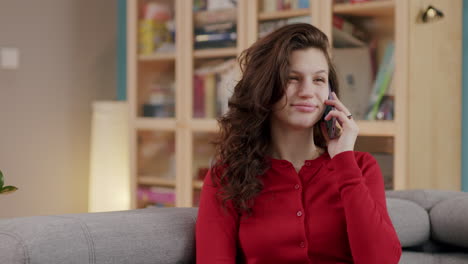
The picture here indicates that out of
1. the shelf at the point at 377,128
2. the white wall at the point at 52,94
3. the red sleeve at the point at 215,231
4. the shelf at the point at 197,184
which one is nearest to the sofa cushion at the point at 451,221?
the red sleeve at the point at 215,231

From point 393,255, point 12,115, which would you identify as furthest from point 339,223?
point 12,115

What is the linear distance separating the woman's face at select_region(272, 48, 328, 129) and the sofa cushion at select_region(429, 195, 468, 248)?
0.52 metres

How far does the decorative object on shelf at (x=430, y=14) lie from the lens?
250 centimetres

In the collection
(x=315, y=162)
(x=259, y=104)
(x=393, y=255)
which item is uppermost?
(x=259, y=104)

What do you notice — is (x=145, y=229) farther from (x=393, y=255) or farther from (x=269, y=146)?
(x=393, y=255)

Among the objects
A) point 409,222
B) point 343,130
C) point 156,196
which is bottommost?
point 156,196

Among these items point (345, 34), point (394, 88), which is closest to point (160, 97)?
point (345, 34)

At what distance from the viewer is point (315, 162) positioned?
1.45 m

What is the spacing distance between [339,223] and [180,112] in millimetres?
2035

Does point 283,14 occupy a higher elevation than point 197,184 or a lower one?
higher

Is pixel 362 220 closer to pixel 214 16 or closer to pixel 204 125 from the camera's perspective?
pixel 204 125

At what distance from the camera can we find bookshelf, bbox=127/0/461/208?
2.50 metres

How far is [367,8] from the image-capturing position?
2662mm

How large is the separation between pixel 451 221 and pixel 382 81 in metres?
1.04
